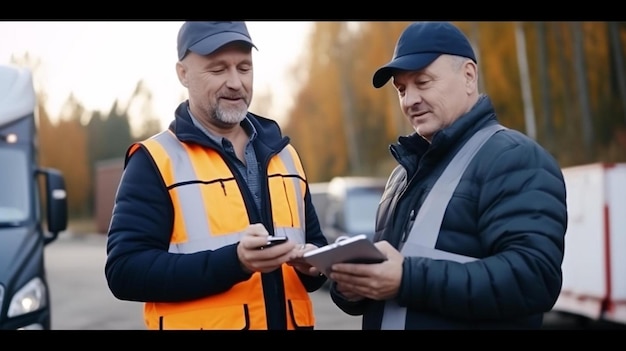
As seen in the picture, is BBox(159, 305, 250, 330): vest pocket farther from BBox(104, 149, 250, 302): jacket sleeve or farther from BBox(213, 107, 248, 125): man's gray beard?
BBox(213, 107, 248, 125): man's gray beard

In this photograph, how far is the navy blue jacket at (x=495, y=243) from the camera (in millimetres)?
2893

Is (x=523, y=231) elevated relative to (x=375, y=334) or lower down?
elevated

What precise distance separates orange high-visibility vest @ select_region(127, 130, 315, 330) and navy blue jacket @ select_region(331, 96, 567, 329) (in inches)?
23.6

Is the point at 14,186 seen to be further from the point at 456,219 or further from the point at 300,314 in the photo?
the point at 456,219

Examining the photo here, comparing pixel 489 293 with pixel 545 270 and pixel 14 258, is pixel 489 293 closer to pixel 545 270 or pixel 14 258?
pixel 545 270

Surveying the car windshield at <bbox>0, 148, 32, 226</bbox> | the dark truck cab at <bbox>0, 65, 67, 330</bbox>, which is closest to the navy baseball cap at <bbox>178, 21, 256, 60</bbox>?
the dark truck cab at <bbox>0, 65, 67, 330</bbox>

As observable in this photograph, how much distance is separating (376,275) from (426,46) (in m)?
0.80

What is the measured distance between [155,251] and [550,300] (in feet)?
4.30

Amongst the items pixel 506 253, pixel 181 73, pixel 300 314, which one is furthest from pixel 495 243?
pixel 181 73

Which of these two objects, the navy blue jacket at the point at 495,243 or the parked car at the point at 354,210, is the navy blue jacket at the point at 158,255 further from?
the parked car at the point at 354,210

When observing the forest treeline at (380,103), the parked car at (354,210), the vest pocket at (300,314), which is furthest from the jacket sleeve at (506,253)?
the parked car at (354,210)
